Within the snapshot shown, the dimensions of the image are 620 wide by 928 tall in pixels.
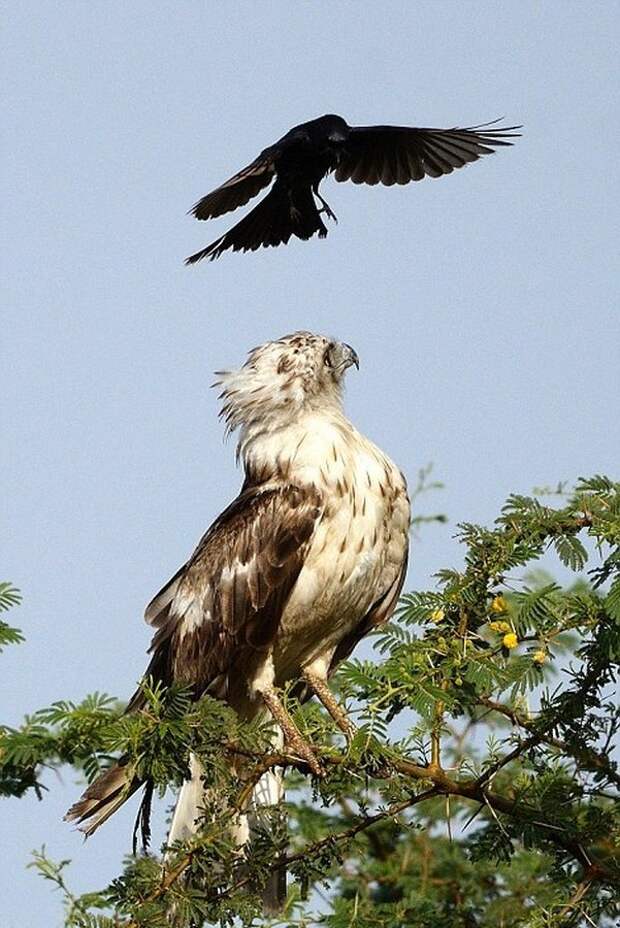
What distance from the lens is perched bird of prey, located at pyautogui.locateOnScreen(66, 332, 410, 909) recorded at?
6520 millimetres

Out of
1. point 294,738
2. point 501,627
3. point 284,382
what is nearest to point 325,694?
point 294,738

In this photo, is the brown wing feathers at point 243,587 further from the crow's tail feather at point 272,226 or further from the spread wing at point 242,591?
the crow's tail feather at point 272,226

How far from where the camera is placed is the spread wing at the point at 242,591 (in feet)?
21.3

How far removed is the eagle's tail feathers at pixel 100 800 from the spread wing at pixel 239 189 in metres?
3.48

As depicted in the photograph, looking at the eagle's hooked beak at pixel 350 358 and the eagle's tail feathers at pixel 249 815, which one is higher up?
the eagle's hooked beak at pixel 350 358

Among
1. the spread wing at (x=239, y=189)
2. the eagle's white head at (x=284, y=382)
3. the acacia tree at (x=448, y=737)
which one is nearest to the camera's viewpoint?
the acacia tree at (x=448, y=737)

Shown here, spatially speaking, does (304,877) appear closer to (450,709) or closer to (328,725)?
(328,725)

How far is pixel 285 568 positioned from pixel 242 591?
239 millimetres

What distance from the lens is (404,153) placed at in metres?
8.84

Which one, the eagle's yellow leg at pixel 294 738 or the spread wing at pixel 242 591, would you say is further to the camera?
the spread wing at pixel 242 591

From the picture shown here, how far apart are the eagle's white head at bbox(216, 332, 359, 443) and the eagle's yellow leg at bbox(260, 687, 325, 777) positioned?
1.42 m

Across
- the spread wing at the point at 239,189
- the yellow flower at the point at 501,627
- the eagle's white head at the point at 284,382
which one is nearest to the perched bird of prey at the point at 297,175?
the spread wing at the point at 239,189

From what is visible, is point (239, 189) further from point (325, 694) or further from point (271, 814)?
point (271, 814)

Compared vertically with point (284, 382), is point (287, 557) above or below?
below
